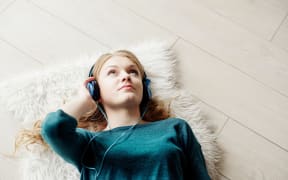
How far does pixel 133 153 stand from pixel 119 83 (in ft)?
0.74

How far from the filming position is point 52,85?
1.35 metres

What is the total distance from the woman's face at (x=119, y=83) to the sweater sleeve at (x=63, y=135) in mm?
157

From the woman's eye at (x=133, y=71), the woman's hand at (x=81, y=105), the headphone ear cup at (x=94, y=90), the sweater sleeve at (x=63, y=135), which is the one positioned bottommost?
the sweater sleeve at (x=63, y=135)

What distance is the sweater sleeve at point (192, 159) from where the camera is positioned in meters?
1.10

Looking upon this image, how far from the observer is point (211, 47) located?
1.55 meters

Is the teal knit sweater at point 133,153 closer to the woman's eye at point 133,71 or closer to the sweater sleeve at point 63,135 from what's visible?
the sweater sleeve at point 63,135

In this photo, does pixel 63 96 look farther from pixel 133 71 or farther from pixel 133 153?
pixel 133 153

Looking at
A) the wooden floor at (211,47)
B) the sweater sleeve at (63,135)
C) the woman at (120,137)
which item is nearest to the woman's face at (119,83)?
the woman at (120,137)

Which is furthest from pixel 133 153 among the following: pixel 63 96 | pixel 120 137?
pixel 63 96

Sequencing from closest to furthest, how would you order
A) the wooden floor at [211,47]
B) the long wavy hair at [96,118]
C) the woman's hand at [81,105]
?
the woman's hand at [81,105] < the long wavy hair at [96,118] < the wooden floor at [211,47]

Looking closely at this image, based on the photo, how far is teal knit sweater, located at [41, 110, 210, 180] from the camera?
40.9 inches

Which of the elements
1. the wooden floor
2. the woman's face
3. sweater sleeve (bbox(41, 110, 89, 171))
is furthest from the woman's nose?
the wooden floor

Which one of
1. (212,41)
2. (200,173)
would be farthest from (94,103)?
(212,41)

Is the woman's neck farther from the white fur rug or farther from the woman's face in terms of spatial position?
the white fur rug
